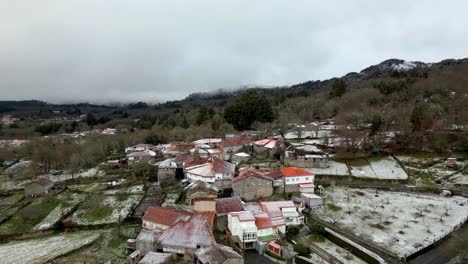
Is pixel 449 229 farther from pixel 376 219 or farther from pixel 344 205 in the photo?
pixel 344 205

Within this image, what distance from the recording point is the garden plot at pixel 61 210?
29.8 meters

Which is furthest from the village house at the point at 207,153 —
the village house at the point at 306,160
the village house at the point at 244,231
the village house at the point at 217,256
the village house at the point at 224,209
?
the village house at the point at 217,256

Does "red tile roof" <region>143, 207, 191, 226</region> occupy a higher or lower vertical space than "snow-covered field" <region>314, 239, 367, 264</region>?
higher

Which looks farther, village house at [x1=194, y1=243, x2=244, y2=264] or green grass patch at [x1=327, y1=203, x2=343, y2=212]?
green grass patch at [x1=327, y1=203, x2=343, y2=212]

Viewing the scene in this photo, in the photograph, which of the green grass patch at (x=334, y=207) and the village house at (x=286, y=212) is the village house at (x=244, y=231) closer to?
the village house at (x=286, y=212)

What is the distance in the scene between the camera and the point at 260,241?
24453 millimetres

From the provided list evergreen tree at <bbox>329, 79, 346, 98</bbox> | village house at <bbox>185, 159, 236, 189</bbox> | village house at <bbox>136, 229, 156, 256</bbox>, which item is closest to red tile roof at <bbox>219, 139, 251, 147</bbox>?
village house at <bbox>185, 159, 236, 189</bbox>

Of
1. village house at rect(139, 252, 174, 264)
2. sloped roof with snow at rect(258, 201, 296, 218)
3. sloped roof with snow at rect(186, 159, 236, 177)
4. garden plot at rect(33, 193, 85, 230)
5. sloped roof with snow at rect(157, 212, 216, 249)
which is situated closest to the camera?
village house at rect(139, 252, 174, 264)

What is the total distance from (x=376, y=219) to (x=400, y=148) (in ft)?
78.7

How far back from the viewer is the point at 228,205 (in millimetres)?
28078

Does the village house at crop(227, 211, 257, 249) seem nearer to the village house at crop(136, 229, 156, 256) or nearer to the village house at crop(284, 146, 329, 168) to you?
the village house at crop(136, 229, 156, 256)

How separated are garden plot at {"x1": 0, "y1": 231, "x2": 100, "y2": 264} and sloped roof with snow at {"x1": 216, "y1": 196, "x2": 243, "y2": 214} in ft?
36.7

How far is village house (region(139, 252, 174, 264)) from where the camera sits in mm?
20844

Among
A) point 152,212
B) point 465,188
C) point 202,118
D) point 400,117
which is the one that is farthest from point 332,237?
point 202,118
